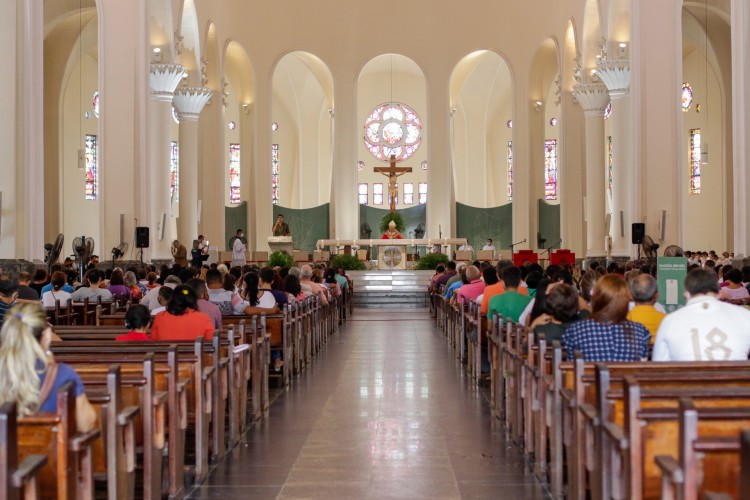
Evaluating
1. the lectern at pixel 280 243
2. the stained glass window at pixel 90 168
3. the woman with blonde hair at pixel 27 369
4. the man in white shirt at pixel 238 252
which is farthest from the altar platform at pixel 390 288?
the woman with blonde hair at pixel 27 369

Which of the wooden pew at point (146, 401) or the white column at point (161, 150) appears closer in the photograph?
Result: the wooden pew at point (146, 401)

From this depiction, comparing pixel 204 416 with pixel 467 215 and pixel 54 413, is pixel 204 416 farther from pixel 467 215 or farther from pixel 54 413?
pixel 467 215

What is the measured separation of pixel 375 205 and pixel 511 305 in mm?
29337

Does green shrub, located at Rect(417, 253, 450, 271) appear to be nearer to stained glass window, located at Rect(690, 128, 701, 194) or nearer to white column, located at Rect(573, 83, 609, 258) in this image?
white column, located at Rect(573, 83, 609, 258)

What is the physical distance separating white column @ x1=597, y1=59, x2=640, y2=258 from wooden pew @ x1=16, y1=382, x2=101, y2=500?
18.2m

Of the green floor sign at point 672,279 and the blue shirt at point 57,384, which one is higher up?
the green floor sign at point 672,279

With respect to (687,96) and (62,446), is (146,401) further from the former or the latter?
(687,96)

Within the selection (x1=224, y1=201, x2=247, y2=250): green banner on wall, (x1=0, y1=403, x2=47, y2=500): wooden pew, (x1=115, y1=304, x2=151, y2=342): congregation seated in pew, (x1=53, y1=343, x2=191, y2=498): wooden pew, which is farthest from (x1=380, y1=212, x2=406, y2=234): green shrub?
(x1=0, y1=403, x2=47, y2=500): wooden pew

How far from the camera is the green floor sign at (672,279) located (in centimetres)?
980

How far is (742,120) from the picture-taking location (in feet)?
46.4

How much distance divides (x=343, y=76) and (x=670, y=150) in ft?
46.3

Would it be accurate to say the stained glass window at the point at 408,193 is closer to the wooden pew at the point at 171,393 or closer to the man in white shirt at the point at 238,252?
the man in white shirt at the point at 238,252

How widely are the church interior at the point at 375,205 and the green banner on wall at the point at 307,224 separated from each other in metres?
0.08

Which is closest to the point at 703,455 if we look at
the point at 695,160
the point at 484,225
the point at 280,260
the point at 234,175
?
the point at 280,260
